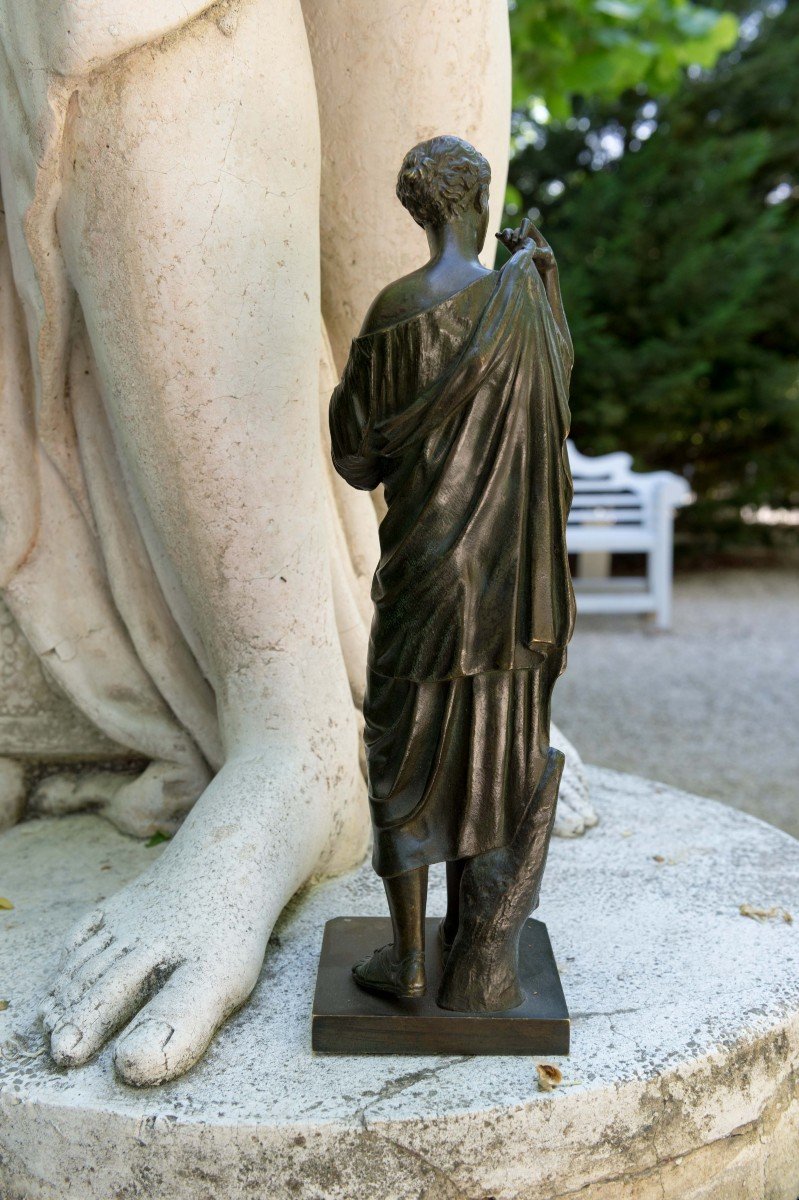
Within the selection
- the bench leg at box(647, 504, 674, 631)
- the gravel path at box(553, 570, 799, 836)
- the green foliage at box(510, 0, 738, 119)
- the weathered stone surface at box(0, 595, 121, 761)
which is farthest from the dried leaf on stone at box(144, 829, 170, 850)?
the bench leg at box(647, 504, 674, 631)

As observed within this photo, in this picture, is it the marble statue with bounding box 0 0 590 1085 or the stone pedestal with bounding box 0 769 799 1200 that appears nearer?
the stone pedestal with bounding box 0 769 799 1200

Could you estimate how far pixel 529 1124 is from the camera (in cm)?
110

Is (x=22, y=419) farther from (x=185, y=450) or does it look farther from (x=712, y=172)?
(x=712, y=172)

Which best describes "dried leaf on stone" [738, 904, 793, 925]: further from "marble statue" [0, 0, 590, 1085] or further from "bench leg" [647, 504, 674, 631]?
"bench leg" [647, 504, 674, 631]

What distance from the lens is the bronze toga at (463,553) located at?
3.58 feet

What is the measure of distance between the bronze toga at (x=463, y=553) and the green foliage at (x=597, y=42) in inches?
168

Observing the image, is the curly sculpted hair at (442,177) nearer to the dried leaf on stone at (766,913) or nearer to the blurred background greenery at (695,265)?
the dried leaf on stone at (766,913)

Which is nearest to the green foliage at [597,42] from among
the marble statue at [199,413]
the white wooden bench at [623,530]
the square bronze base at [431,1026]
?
the white wooden bench at [623,530]

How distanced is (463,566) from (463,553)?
0.01 meters

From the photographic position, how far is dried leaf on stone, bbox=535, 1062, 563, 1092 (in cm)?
113

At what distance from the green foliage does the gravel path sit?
2.60m

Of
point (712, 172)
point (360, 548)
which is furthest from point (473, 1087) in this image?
point (712, 172)

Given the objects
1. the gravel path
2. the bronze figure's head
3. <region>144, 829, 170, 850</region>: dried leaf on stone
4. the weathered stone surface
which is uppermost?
Answer: the bronze figure's head

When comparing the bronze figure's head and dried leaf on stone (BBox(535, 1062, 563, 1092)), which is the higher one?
the bronze figure's head
